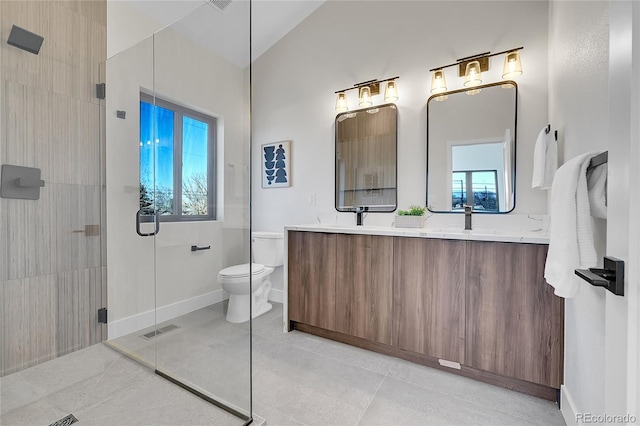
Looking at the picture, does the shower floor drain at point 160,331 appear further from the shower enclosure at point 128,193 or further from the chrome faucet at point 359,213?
the chrome faucet at point 359,213

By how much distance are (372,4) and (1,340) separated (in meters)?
3.46

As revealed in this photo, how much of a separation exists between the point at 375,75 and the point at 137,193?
2.10 meters

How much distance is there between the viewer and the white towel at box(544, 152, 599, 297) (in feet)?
3.02

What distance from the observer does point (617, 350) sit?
0.61 meters

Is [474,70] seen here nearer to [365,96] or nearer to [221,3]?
[365,96]

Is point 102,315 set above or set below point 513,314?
below

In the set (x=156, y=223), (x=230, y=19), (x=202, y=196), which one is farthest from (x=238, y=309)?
(x=230, y=19)

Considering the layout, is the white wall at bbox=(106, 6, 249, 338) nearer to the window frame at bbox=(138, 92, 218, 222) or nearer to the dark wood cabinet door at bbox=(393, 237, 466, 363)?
the window frame at bbox=(138, 92, 218, 222)

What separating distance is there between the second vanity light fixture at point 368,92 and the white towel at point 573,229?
1.70 metres

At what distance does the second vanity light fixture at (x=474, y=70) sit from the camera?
6.49 ft

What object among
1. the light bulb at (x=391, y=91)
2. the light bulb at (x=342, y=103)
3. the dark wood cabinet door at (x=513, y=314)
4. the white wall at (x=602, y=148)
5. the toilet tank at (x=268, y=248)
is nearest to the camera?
the white wall at (x=602, y=148)

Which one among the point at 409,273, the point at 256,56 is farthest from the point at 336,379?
the point at 256,56

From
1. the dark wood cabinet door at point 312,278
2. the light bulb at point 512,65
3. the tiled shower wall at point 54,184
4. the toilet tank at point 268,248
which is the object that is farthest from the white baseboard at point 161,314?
the light bulb at point 512,65

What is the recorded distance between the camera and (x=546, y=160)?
1649 millimetres
